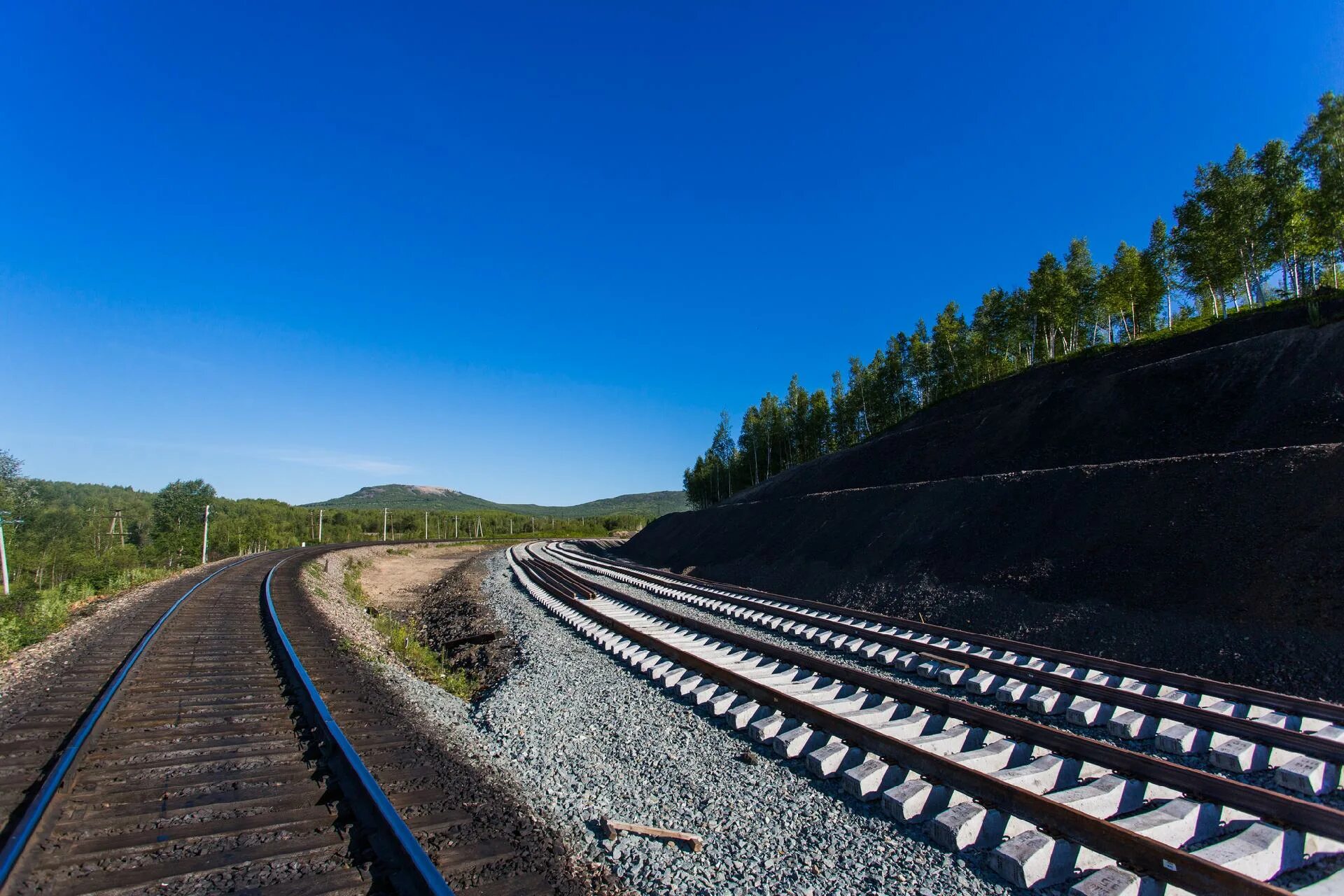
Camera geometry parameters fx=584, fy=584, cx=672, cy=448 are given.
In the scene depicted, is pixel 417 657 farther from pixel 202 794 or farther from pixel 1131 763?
pixel 1131 763

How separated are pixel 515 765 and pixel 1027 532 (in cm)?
1364

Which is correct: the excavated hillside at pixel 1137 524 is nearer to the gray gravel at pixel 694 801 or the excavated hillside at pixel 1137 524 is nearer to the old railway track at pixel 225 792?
the gray gravel at pixel 694 801

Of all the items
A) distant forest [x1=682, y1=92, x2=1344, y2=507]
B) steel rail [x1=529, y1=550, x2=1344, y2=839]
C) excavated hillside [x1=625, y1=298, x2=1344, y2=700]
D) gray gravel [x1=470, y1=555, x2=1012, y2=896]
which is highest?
distant forest [x1=682, y1=92, x2=1344, y2=507]

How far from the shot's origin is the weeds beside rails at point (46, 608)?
10891mm

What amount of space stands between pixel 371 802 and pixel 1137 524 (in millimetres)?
14818

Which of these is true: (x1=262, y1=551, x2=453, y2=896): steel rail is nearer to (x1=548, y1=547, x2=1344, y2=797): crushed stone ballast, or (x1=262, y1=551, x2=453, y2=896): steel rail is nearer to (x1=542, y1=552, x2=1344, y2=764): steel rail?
(x1=548, y1=547, x2=1344, y2=797): crushed stone ballast

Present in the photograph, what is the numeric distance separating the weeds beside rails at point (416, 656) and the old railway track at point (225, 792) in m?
1.64

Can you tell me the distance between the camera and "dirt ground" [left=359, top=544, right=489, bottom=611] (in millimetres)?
24906

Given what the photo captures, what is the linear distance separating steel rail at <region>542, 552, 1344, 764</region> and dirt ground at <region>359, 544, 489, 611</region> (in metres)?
18.2

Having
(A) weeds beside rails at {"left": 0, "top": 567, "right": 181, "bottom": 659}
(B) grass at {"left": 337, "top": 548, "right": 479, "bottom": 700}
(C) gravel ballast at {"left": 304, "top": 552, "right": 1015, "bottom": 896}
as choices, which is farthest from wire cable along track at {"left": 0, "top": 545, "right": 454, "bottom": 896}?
(A) weeds beside rails at {"left": 0, "top": 567, "right": 181, "bottom": 659}

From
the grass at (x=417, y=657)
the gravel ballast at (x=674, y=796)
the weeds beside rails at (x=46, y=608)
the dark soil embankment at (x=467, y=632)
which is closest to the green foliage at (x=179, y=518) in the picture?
the weeds beside rails at (x=46, y=608)

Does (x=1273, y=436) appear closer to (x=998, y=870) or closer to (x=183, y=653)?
(x=998, y=870)

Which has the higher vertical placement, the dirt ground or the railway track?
the railway track

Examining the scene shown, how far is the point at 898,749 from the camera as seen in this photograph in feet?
18.0
